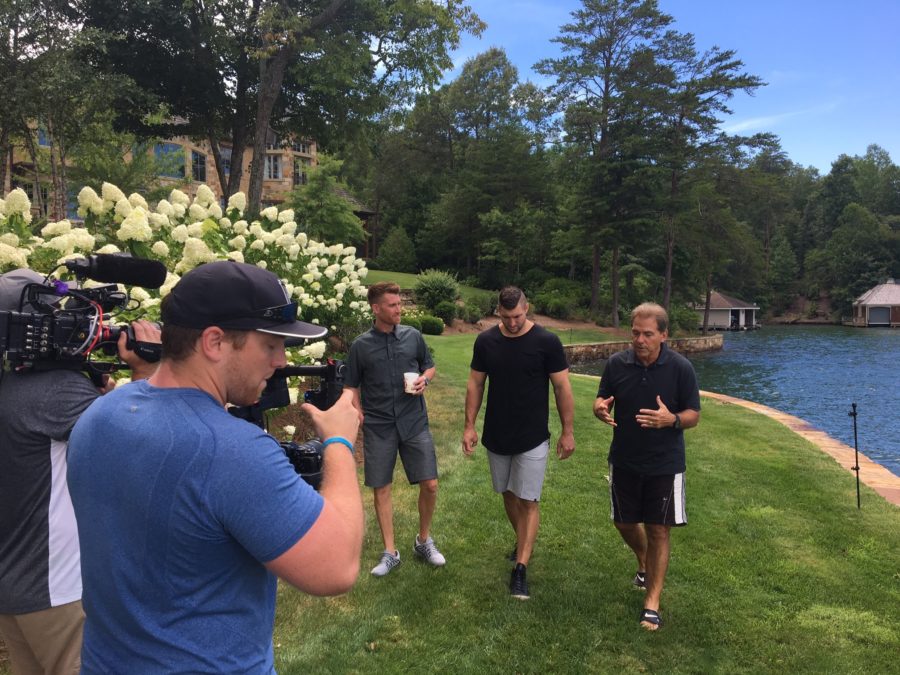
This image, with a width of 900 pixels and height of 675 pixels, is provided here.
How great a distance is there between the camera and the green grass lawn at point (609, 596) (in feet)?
11.1

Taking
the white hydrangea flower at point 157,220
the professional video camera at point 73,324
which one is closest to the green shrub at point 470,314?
the white hydrangea flower at point 157,220

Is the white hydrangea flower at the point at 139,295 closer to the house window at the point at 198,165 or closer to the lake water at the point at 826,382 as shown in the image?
the lake water at the point at 826,382

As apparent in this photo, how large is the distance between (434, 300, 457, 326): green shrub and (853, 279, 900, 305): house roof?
180ft

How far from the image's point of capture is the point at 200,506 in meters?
1.25

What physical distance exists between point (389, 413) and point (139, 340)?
90.1 inches

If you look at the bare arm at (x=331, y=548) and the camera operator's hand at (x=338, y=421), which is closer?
the bare arm at (x=331, y=548)

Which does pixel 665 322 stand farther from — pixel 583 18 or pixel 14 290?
pixel 583 18

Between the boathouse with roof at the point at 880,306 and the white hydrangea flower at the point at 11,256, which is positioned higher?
the boathouse with roof at the point at 880,306

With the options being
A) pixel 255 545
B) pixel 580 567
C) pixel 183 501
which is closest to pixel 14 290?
pixel 183 501

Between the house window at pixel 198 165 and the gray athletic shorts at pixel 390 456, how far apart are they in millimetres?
38624

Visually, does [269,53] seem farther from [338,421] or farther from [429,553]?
[338,421]

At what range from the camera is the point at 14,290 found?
83.9 inches

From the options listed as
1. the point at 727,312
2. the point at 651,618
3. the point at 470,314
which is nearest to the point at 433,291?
the point at 470,314

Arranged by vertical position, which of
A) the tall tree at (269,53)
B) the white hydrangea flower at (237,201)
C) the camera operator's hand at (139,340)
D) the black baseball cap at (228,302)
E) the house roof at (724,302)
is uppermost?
the tall tree at (269,53)
